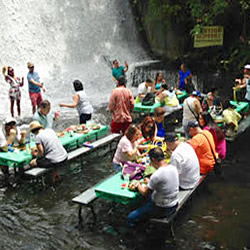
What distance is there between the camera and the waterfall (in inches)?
608

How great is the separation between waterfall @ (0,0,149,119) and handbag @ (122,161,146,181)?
8.07 m

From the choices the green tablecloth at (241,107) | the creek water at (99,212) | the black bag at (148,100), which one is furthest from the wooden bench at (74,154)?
the green tablecloth at (241,107)

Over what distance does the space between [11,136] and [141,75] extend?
30.5 feet

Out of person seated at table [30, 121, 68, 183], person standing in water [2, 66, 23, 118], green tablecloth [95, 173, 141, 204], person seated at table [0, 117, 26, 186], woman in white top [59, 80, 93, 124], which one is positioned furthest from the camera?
person standing in water [2, 66, 23, 118]

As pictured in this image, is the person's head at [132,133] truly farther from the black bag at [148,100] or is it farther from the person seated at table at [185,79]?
the person seated at table at [185,79]

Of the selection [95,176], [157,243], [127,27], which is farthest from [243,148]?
[127,27]

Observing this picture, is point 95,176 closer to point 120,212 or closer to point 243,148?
point 120,212

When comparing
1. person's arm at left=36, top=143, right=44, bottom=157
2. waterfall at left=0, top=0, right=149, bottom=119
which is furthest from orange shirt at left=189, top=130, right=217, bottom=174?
waterfall at left=0, top=0, right=149, bottom=119

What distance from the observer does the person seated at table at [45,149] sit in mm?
6629

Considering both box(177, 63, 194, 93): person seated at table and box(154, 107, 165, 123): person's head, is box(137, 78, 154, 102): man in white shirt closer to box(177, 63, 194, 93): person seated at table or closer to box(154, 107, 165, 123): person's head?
box(177, 63, 194, 93): person seated at table

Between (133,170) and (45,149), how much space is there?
6.38ft

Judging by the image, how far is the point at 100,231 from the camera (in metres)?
5.46

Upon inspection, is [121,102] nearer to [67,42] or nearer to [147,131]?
[147,131]

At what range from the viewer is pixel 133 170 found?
5.64 meters
